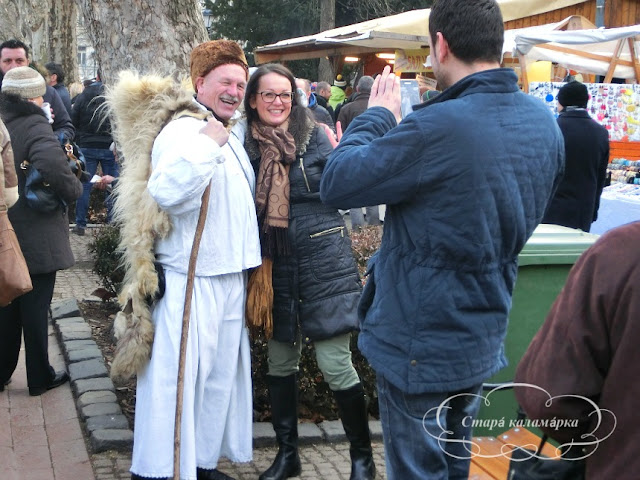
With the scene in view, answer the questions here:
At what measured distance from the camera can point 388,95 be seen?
2869 mm

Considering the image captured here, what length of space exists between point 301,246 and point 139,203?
75cm

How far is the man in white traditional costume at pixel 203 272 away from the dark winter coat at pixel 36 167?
1345 millimetres

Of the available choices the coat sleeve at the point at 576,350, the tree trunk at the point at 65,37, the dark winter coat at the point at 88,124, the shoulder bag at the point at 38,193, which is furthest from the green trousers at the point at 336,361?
the tree trunk at the point at 65,37

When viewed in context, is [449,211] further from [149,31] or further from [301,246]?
[149,31]

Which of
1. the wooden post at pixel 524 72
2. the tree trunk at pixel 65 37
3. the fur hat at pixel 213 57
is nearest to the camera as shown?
the fur hat at pixel 213 57

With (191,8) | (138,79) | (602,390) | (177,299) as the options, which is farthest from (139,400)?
(191,8)

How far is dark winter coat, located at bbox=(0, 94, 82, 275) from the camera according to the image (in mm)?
5020

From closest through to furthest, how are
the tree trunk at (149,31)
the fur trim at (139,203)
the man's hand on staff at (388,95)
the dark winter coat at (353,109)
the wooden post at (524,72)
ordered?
1. the man's hand on staff at (388,95)
2. the fur trim at (139,203)
3. the tree trunk at (149,31)
4. the wooden post at (524,72)
5. the dark winter coat at (353,109)

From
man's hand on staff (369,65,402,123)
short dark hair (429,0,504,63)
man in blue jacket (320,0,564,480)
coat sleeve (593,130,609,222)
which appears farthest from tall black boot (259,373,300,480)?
coat sleeve (593,130,609,222)

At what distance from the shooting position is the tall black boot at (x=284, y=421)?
414 centimetres

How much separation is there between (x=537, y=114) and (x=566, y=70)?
9528 mm

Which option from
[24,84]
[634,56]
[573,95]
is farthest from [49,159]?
[634,56]

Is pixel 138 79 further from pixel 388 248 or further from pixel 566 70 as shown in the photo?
pixel 566 70

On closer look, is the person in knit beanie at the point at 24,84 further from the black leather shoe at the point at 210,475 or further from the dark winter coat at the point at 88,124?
the dark winter coat at the point at 88,124
